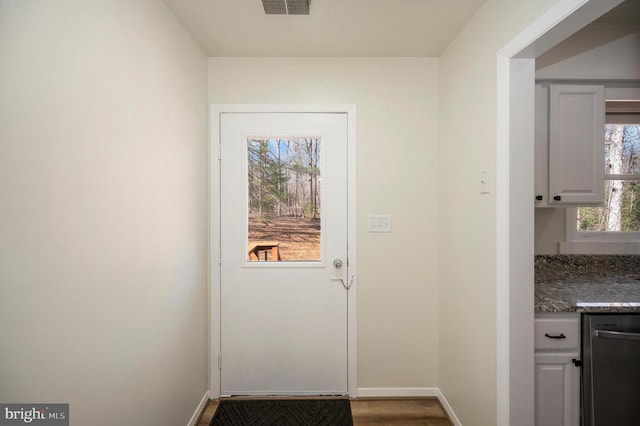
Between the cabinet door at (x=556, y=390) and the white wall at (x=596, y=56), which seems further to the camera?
the white wall at (x=596, y=56)

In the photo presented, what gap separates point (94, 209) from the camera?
116cm

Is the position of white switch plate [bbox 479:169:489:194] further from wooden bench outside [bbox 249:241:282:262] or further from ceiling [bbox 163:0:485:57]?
wooden bench outside [bbox 249:241:282:262]

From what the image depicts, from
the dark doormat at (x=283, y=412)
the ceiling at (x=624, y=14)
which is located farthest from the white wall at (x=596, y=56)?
the dark doormat at (x=283, y=412)

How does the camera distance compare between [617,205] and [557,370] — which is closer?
[557,370]

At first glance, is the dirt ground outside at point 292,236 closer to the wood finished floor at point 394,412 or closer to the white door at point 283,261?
the white door at point 283,261

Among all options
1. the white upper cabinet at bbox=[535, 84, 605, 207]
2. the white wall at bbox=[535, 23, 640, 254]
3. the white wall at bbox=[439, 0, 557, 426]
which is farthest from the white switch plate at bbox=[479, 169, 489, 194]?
the white wall at bbox=[535, 23, 640, 254]

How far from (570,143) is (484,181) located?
0.69 meters

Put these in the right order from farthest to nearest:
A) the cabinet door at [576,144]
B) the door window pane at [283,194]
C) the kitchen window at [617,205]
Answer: the door window pane at [283,194] < the kitchen window at [617,205] < the cabinet door at [576,144]

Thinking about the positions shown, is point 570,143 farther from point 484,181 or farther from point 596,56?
point 484,181

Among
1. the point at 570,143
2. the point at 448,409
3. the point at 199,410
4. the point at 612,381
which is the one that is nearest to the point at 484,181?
the point at 570,143

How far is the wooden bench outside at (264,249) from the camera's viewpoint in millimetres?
2355

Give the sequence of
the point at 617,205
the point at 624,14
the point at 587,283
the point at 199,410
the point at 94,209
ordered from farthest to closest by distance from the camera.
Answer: the point at 617,205, the point at 199,410, the point at 587,283, the point at 624,14, the point at 94,209

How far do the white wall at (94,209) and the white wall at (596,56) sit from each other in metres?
2.22

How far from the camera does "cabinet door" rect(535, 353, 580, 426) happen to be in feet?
5.06
